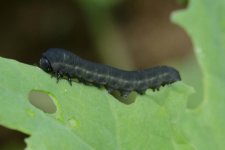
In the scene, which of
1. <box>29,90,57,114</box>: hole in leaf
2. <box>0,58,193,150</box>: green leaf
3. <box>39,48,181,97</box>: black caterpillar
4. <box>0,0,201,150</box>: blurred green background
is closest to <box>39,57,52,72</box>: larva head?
<box>39,48,181,97</box>: black caterpillar

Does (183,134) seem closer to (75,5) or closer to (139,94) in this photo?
(139,94)

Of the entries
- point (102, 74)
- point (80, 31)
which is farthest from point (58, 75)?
point (80, 31)

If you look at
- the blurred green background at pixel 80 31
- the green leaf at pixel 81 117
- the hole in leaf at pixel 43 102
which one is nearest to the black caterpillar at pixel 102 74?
the green leaf at pixel 81 117

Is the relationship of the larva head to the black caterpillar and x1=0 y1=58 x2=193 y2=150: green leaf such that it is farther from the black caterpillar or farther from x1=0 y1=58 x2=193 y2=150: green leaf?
x1=0 y1=58 x2=193 y2=150: green leaf

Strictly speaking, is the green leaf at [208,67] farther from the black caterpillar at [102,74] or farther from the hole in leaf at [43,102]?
the hole in leaf at [43,102]

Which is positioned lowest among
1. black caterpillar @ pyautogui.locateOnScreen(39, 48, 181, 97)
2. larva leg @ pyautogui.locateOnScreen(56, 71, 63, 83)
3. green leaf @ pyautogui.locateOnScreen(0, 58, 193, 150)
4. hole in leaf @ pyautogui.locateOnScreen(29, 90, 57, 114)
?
green leaf @ pyautogui.locateOnScreen(0, 58, 193, 150)

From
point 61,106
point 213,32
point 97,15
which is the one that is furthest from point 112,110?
point 97,15
